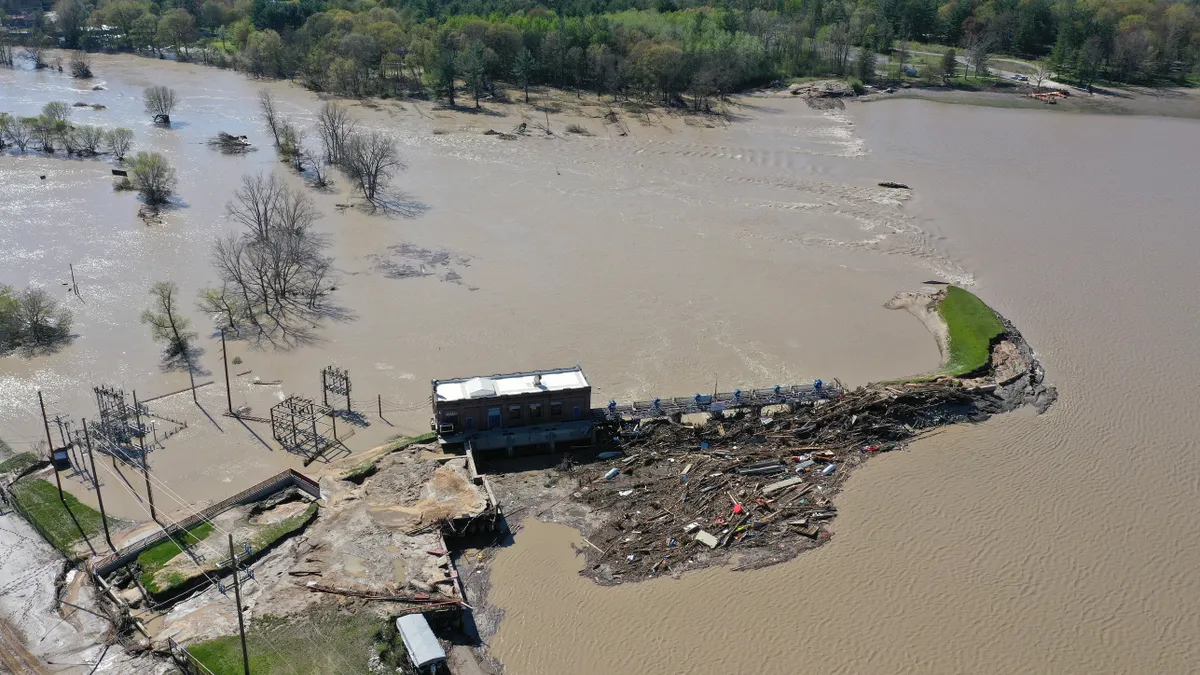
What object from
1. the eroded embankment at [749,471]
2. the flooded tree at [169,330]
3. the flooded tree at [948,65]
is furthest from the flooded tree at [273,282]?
the flooded tree at [948,65]

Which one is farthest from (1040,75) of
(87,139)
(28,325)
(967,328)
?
(28,325)

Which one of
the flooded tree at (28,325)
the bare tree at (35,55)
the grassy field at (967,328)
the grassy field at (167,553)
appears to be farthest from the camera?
the bare tree at (35,55)

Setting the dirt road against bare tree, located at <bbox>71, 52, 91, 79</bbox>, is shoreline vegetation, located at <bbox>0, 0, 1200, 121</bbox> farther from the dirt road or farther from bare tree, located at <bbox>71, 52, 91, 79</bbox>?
the dirt road

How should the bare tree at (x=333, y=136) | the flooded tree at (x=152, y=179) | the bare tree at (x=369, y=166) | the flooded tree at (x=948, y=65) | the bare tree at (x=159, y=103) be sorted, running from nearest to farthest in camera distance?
the flooded tree at (x=152, y=179)
the bare tree at (x=369, y=166)
the bare tree at (x=333, y=136)
the bare tree at (x=159, y=103)
the flooded tree at (x=948, y=65)

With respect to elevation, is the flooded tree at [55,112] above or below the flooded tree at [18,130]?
above

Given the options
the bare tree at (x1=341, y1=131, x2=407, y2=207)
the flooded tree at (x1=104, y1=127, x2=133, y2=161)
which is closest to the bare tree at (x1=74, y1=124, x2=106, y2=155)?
the flooded tree at (x1=104, y1=127, x2=133, y2=161)

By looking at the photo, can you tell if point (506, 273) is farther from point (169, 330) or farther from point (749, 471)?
point (749, 471)

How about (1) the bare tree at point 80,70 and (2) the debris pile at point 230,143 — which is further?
(1) the bare tree at point 80,70

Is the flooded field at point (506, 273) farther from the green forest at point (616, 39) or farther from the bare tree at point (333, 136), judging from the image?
the green forest at point (616, 39)
